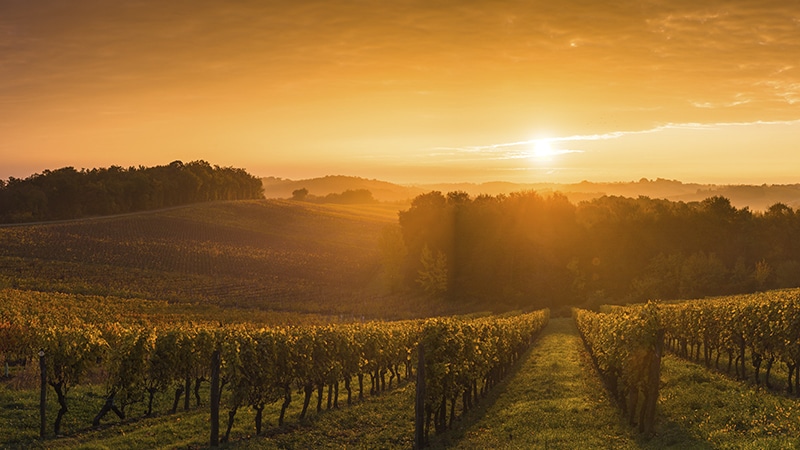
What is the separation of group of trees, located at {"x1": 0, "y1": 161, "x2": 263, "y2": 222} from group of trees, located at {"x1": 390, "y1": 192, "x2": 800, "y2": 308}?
90.4 m

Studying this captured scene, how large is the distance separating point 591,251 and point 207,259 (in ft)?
228

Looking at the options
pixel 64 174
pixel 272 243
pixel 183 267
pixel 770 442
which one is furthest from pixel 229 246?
pixel 770 442

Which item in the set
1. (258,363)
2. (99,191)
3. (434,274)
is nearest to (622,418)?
(258,363)

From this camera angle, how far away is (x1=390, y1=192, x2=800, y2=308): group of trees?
86.8 m

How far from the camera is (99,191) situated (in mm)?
142625

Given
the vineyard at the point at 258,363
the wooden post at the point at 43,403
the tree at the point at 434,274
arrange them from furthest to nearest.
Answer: the tree at the point at 434,274
the vineyard at the point at 258,363
the wooden post at the point at 43,403

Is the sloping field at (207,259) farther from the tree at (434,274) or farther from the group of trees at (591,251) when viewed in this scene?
the group of trees at (591,251)

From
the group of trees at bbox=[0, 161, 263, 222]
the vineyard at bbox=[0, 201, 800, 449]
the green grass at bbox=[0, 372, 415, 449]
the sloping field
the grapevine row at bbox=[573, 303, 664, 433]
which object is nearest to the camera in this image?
the grapevine row at bbox=[573, 303, 664, 433]

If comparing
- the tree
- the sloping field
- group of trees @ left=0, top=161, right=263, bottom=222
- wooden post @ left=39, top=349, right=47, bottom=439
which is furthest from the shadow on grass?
group of trees @ left=0, top=161, right=263, bottom=222

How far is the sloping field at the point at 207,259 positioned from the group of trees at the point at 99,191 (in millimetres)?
14485

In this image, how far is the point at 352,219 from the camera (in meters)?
169

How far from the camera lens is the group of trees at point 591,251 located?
86.8 metres

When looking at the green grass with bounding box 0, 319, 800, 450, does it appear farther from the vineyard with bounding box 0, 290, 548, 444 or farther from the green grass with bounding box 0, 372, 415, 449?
the vineyard with bounding box 0, 290, 548, 444

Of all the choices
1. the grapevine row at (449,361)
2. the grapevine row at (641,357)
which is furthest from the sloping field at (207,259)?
the grapevine row at (641,357)
